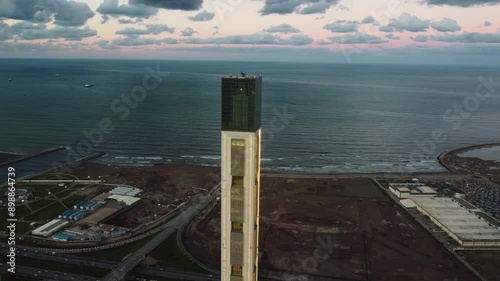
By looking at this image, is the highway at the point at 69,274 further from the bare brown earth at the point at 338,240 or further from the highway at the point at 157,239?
the bare brown earth at the point at 338,240

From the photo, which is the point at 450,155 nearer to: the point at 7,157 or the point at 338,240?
the point at 338,240

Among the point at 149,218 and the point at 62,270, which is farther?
the point at 149,218

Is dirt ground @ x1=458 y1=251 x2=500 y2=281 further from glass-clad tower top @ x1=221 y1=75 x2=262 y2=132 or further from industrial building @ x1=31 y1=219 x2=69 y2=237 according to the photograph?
industrial building @ x1=31 y1=219 x2=69 y2=237

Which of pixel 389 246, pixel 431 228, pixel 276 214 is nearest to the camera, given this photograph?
pixel 389 246

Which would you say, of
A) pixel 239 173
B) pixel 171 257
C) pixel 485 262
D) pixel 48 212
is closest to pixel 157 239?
pixel 171 257

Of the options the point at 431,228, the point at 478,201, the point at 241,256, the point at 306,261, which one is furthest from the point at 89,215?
the point at 478,201

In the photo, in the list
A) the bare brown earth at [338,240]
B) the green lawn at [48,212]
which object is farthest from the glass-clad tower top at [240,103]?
the green lawn at [48,212]

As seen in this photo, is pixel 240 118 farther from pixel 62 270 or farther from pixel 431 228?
pixel 431 228

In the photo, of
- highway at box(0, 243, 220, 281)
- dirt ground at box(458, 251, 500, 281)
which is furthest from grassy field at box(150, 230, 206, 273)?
dirt ground at box(458, 251, 500, 281)
